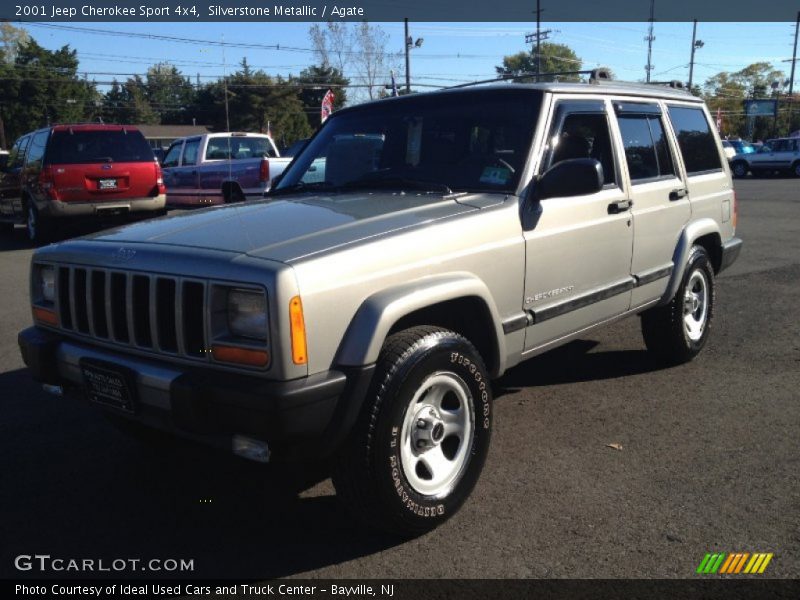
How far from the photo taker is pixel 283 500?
11.4 ft

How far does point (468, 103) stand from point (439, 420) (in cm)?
191

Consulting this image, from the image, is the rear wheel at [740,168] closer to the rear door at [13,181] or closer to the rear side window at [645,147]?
the rear door at [13,181]

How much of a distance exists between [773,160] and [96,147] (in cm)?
3373

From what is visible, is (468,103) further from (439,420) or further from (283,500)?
(283,500)

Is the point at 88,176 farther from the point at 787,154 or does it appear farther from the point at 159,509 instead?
the point at 787,154

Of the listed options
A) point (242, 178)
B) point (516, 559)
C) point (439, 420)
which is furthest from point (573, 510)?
point (242, 178)

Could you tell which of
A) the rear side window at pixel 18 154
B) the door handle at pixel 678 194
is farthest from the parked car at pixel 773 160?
the door handle at pixel 678 194

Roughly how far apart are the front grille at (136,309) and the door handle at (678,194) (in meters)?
3.48

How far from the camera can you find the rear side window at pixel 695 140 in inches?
209

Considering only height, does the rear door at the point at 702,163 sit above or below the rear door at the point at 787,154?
above

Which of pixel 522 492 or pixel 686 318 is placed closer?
pixel 522 492

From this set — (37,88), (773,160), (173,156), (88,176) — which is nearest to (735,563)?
(88,176)

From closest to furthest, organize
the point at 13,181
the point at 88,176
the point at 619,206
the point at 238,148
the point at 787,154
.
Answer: the point at 619,206 → the point at 88,176 → the point at 13,181 → the point at 238,148 → the point at 787,154

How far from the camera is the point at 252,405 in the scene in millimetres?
2602
